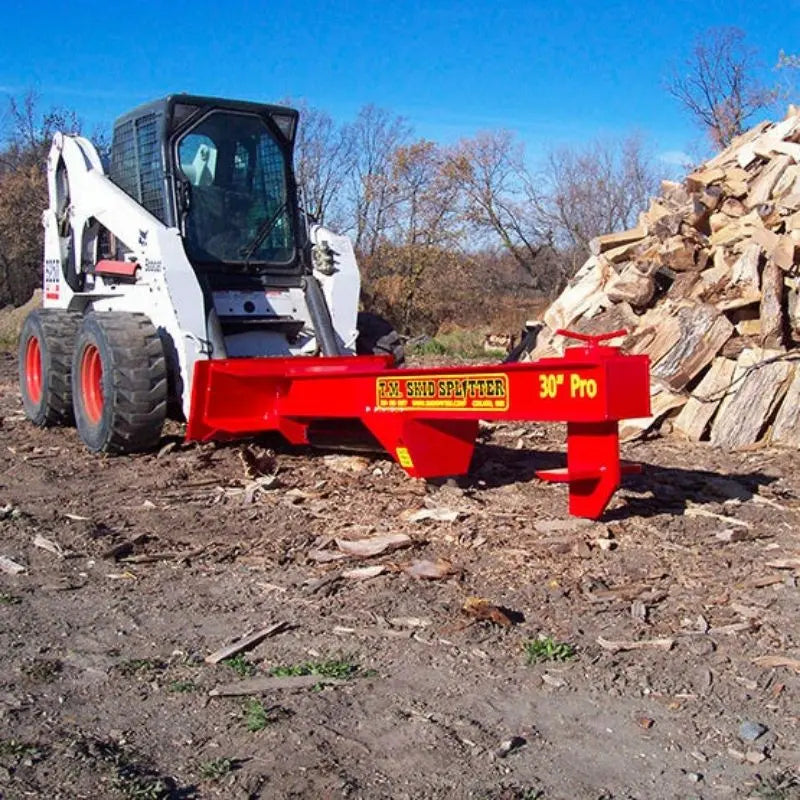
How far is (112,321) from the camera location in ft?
26.0

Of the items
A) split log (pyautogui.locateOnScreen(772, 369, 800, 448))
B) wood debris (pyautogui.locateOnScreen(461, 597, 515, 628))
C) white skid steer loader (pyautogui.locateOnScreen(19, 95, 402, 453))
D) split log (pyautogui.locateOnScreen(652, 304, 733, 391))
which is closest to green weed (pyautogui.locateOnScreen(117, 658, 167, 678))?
wood debris (pyautogui.locateOnScreen(461, 597, 515, 628))

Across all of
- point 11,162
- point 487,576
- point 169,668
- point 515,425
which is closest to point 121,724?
point 169,668

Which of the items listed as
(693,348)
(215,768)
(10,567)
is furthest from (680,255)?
(215,768)

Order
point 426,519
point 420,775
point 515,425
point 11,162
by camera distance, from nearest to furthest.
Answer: point 420,775
point 426,519
point 515,425
point 11,162

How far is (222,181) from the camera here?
8453 mm

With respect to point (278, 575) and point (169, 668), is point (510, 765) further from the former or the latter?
point (278, 575)

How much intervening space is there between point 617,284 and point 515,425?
2.09 m

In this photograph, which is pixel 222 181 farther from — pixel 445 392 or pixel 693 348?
pixel 693 348

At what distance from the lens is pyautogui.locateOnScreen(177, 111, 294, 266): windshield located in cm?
829

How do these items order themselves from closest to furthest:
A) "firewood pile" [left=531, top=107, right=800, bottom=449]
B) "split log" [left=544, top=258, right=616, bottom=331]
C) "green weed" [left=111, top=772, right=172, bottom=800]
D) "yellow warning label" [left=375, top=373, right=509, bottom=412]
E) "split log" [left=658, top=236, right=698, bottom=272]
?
"green weed" [left=111, top=772, right=172, bottom=800]
"yellow warning label" [left=375, top=373, right=509, bottom=412]
"firewood pile" [left=531, top=107, right=800, bottom=449]
"split log" [left=658, top=236, right=698, bottom=272]
"split log" [left=544, top=258, right=616, bottom=331]

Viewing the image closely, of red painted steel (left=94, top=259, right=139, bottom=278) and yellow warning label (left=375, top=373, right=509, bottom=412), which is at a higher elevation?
red painted steel (left=94, top=259, right=139, bottom=278)

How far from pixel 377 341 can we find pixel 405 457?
2.58 metres

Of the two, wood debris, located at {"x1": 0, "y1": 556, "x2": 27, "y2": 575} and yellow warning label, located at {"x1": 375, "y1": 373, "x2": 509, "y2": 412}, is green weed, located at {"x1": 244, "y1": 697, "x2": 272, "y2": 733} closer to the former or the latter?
wood debris, located at {"x1": 0, "y1": 556, "x2": 27, "y2": 575}

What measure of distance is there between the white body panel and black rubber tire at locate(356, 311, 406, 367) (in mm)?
285
